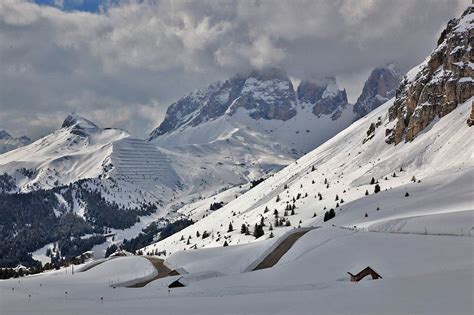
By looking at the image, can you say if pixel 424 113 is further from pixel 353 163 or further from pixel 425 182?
pixel 425 182

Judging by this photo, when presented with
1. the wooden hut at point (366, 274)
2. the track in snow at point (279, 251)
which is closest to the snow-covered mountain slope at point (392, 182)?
the track in snow at point (279, 251)

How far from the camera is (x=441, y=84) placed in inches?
6767

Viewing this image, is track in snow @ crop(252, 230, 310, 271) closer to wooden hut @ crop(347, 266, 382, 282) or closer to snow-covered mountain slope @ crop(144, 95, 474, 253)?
snow-covered mountain slope @ crop(144, 95, 474, 253)

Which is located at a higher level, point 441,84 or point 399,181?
point 441,84

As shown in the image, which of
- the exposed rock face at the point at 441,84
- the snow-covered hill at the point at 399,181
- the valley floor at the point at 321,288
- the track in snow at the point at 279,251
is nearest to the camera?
the valley floor at the point at 321,288

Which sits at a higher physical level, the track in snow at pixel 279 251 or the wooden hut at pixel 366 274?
the track in snow at pixel 279 251

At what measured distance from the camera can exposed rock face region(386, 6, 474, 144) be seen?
163250 millimetres

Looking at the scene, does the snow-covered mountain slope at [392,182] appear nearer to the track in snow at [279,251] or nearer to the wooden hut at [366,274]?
the track in snow at [279,251]

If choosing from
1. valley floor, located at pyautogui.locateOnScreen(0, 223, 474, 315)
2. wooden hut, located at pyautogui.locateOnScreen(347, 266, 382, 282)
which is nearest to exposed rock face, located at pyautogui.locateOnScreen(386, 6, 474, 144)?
valley floor, located at pyautogui.locateOnScreen(0, 223, 474, 315)

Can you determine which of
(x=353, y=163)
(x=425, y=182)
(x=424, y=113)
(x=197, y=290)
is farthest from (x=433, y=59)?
(x=197, y=290)

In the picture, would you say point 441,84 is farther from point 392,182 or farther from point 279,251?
point 279,251

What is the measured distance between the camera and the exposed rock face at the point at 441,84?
163250mm

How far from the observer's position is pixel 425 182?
112 metres

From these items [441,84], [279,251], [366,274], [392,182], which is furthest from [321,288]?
[441,84]
